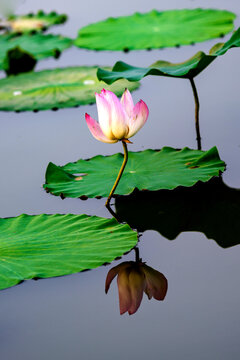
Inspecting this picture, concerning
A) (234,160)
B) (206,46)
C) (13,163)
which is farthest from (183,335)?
(206,46)

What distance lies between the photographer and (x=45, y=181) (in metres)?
2.52

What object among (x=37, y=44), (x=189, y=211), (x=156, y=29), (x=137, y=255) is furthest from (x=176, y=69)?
(x=37, y=44)

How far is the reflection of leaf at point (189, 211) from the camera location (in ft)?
7.00

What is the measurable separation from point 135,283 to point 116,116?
555 millimetres

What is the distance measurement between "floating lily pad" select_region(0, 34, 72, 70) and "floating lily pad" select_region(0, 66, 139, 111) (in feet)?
1.47

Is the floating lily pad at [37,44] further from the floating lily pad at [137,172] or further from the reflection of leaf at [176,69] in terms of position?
the floating lily pad at [137,172]

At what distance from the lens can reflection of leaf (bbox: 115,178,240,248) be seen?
213 cm

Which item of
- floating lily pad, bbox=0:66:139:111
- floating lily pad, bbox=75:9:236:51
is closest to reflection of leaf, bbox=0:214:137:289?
floating lily pad, bbox=0:66:139:111

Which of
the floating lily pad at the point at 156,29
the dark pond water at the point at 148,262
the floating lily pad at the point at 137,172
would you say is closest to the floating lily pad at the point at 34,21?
the floating lily pad at the point at 156,29

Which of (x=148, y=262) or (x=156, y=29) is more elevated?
(x=148, y=262)

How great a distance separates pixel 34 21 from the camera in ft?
16.5

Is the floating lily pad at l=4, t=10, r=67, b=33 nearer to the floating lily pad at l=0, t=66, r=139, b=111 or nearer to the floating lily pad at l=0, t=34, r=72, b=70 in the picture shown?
the floating lily pad at l=0, t=34, r=72, b=70

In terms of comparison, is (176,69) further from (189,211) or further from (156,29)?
(156,29)

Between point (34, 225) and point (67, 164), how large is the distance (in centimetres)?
48
